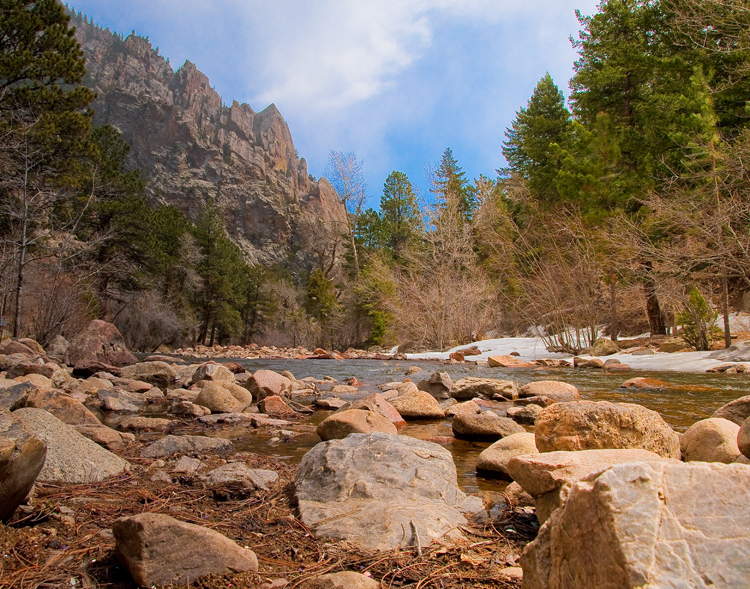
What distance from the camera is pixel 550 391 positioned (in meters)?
7.60

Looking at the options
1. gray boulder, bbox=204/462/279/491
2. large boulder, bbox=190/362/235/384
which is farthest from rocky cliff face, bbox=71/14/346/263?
gray boulder, bbox=204/462/279/491

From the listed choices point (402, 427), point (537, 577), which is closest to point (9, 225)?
point (402, 427)

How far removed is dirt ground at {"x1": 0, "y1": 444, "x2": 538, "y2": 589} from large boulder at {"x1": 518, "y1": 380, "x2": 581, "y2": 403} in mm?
4959

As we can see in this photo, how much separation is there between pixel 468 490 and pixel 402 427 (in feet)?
7.59

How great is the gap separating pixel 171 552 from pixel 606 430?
8.50ft

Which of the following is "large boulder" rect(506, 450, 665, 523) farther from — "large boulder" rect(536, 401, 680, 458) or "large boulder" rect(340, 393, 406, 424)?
"large boulder" rect(340, 393, 406, 424)

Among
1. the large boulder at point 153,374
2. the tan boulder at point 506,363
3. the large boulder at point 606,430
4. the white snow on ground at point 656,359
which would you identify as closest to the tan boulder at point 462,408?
the large boulder at point 606,430

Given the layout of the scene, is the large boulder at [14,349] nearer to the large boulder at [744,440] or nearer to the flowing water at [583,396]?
the flowing water at [583,396]

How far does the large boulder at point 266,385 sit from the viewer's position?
781 centimetres

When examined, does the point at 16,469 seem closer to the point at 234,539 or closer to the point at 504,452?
the point at 234,539

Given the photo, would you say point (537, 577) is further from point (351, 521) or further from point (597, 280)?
point (597, 280)

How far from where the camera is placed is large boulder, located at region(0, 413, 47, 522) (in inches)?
83.6

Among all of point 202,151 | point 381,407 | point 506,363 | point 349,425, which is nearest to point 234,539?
point 349,425

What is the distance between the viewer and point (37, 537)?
2166mm
